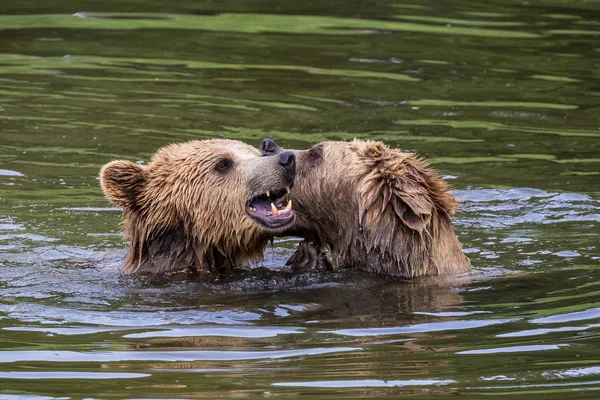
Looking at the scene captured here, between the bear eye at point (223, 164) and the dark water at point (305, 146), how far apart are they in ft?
3.13

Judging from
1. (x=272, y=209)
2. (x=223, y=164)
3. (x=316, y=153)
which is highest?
(x=316, y=153)

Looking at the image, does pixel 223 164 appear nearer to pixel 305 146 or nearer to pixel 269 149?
pixel 269 149

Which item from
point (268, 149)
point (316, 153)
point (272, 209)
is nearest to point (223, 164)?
point (268, 149)

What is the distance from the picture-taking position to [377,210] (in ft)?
28.9

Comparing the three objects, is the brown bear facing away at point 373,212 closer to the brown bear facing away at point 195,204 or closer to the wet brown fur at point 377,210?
the wet brown fur at point 377,210

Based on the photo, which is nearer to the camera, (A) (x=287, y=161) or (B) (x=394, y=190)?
(B) (x=394, y=190)

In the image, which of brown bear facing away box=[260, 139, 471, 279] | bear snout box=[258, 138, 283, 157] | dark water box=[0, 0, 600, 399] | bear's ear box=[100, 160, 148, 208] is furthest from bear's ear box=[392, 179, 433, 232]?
bear's ear box=[100, 160, 148, 208]

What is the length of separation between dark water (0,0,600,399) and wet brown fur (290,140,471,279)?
8.6 inches

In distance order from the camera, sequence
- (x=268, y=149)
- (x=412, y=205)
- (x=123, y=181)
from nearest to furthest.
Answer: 1. (x=412, y=205)
2. (x=123, y=181)
3. (x=268, y=149)

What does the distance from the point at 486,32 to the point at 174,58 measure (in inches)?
205

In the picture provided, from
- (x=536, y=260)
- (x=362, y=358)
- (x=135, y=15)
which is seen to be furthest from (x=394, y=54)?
(x=362, y=358)

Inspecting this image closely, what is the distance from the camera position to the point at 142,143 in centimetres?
1400

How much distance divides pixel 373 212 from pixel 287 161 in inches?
30.3

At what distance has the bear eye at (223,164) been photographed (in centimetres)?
930
